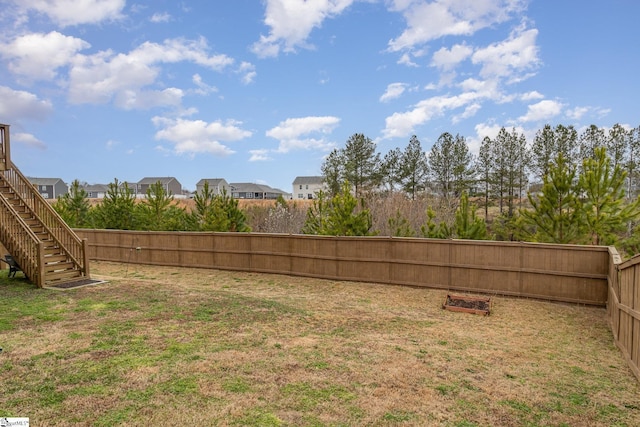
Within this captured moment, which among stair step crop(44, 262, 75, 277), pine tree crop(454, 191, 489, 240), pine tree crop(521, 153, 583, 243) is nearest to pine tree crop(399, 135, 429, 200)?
pine tree crop(454, 191, 489, 240)

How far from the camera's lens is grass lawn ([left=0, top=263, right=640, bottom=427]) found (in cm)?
347

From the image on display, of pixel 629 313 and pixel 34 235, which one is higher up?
pixel 34 235

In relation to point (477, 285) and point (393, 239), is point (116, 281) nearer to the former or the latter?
point (393, 239)

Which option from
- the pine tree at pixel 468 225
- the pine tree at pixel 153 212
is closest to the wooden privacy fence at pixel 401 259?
the pine tree at pixel 468 225

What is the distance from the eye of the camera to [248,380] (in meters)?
4.10

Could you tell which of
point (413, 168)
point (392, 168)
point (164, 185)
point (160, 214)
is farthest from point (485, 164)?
point (164, 185)

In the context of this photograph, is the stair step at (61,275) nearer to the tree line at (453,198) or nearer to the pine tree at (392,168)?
the tree line at (453,198)

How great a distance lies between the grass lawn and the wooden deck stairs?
1.21m

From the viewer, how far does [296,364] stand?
15.2ft

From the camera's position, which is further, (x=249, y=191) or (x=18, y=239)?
(x=249, y=191)

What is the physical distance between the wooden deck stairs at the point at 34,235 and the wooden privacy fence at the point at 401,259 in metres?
4.08

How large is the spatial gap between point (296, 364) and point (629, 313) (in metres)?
4.59

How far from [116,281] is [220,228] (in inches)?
228

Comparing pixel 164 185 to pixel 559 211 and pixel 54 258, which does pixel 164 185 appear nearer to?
pixel 54 258
